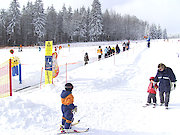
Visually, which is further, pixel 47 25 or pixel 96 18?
pixel 47 25

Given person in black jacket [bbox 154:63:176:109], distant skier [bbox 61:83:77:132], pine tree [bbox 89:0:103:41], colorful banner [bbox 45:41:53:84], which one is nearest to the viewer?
distant skier [bbox 61:83:77:132]

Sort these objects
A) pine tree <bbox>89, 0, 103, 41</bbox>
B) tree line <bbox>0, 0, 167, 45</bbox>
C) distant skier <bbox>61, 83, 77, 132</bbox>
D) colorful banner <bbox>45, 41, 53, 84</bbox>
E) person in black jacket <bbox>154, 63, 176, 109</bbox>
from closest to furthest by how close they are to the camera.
→ distant skier <bbox>61, 83, 77, 132</bbox> → person in black jacket <bbox>154, 63, 176, 109</bbox> → colorful banner <bbox>45, 41, 53, 84</bbox> → tree line <bbox>0, 0, 167, 45</bbox> → pine tree <bbox>89, 0, 103, 41</bbox>

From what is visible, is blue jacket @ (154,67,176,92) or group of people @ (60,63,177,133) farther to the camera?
blue jacket @ (154,67,176,92)

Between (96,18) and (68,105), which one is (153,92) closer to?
(68,105)

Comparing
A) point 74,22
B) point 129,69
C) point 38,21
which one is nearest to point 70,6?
point 74,22

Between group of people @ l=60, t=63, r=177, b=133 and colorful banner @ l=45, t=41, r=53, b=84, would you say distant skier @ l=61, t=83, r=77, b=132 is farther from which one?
colorful banner @ l=45, t=41, r=53, b=84

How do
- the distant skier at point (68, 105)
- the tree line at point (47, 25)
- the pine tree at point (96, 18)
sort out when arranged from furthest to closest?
the pine tree at point (96, 18) < the tree line at point (47, 25) < the distant skier at point (68, 105)

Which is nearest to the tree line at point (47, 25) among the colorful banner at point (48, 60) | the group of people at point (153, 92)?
the colorful banner at point (48, 60)

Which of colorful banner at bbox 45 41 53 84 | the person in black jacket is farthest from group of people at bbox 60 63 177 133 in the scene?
colorful banner at bbox 45 41 53 84

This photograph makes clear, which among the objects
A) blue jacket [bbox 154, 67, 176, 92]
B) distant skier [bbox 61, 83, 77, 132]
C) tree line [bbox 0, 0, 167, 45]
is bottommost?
distant skier [bbox 61, 83, 77, 132]

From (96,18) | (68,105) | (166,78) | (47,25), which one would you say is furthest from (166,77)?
(47,25)

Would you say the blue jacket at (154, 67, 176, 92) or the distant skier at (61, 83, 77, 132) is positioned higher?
the blue jacket at (154, 67, 176, 92)

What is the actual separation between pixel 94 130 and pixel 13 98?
334cm

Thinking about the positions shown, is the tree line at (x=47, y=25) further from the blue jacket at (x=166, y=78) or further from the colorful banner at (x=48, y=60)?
the blue jacket at (x=166, y=78)
